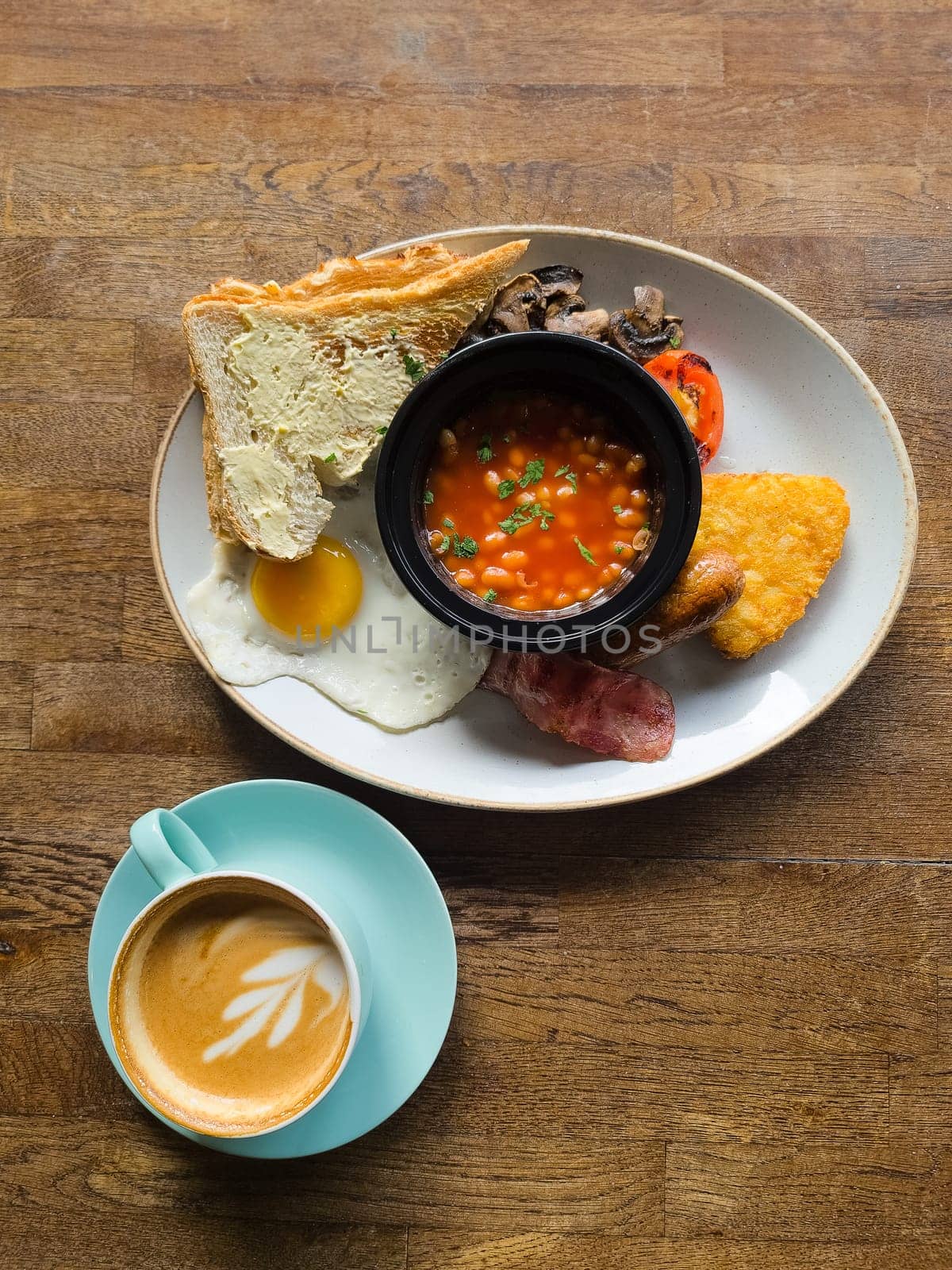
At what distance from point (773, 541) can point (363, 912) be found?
136 centimetres

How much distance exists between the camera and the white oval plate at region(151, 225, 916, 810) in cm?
235

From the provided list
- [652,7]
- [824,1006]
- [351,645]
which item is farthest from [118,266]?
[824,1006]

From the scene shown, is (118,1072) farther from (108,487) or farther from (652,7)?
(652,7)

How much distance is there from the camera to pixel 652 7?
263 cm

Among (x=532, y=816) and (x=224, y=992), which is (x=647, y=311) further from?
(x=224, y=992)

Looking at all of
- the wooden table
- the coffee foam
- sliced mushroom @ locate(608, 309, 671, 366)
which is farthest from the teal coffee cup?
sliced mushroom @ locate(608, 309, 671, 366)

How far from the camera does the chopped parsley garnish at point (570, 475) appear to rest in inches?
88.3

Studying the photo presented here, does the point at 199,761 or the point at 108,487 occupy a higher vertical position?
the point at 108,487

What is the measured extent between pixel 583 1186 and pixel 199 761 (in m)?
1.53

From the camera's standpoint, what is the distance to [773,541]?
2348 mm

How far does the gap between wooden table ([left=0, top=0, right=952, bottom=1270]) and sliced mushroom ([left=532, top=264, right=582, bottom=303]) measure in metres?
0.31

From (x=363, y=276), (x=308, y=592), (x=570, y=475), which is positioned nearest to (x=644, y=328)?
(x=570, y=475)


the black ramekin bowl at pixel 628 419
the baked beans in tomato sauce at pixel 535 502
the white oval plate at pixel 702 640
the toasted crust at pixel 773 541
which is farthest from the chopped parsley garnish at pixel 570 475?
the white oval plate at pixel 702 640

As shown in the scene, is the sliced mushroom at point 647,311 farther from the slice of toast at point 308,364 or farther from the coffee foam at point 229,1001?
the coffee foam at point 229,1001
